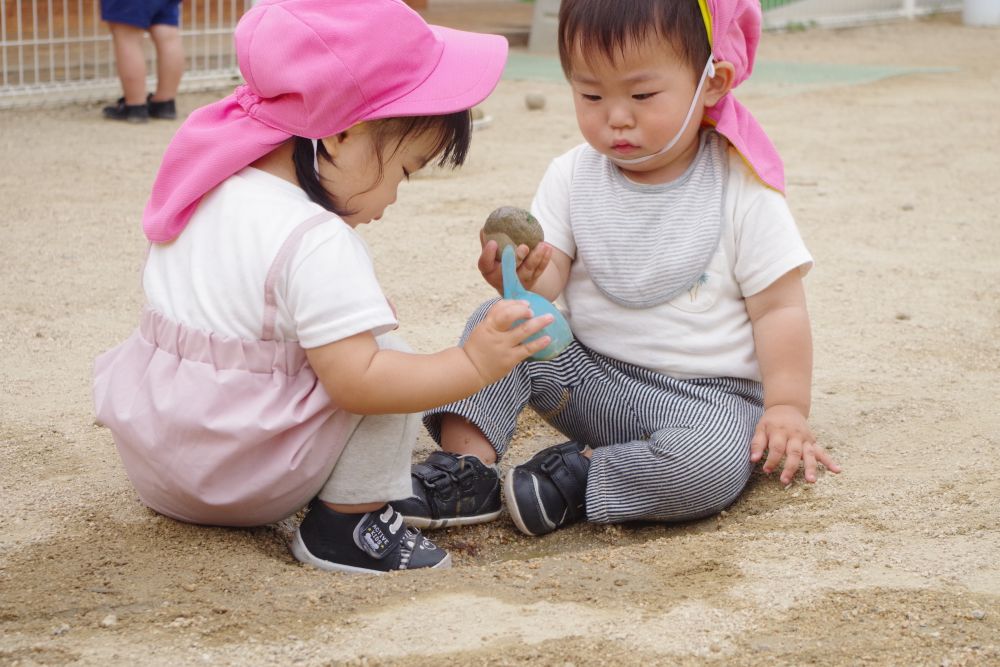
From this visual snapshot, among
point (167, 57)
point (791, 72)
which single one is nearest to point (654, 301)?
point (167, 57)

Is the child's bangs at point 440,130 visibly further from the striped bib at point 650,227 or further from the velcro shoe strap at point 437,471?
the velcro shoe strap at point 437,471

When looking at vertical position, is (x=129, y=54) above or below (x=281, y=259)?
below

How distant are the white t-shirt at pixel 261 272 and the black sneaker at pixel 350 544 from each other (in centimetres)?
32

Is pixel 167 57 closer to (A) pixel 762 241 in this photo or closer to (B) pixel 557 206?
(B) pixel 557 206

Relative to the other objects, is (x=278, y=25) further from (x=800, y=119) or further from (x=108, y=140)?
(x=800, y=119)

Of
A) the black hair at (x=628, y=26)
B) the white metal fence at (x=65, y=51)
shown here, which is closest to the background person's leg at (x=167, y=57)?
the white metal fence at (x=65, y=51)

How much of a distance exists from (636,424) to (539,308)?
16.9 inches

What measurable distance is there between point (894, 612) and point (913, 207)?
116 inches

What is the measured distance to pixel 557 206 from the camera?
2.38 meters

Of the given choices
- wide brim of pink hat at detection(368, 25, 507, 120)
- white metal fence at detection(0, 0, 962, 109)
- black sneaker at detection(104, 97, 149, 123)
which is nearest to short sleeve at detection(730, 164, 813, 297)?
wide brim of pink hat at detection(368, 25, 507, 120)

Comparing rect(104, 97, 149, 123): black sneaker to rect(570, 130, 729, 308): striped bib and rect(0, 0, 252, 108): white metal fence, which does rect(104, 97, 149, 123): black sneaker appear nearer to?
rect(0, 0, 252, 108): white metal fence

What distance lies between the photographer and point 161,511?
2010 mm

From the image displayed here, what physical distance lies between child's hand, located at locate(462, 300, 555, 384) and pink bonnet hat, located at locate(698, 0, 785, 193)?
Answer: 620 millimetres

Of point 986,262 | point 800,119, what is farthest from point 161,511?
point 800,119
